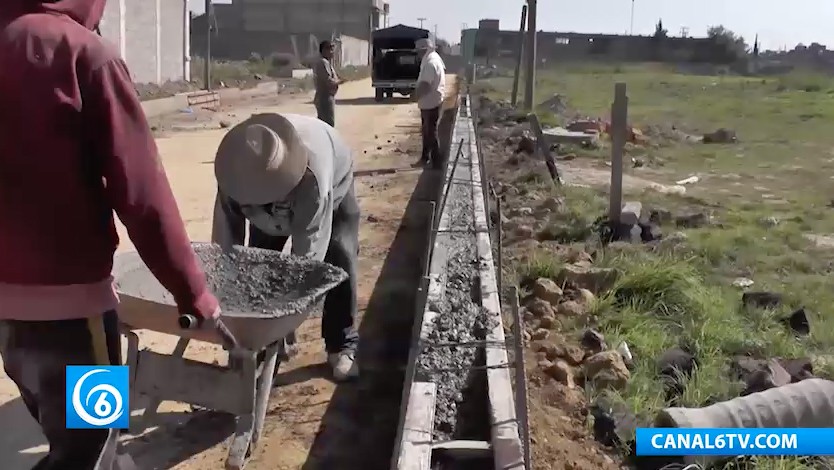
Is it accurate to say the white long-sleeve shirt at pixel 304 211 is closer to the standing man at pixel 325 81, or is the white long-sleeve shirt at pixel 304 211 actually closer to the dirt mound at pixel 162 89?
the standing man at pixel 325 81

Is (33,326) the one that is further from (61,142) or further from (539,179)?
(539,179)

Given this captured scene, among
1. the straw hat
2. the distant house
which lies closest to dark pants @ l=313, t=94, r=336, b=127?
the straw hat

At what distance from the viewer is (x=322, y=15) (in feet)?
249

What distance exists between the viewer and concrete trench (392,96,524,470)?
3.64 m

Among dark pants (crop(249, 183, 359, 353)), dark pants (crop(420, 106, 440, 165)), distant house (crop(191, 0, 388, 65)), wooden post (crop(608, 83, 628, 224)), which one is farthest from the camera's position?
distant house (crop(191, 0, 388, 65))

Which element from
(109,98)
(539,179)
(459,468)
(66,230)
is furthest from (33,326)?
(539,179)

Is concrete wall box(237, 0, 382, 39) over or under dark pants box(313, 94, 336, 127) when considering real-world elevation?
over

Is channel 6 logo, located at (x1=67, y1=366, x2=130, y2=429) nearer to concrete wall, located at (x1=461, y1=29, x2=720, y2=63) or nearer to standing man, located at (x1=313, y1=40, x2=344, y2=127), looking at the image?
standing man, located at (x1=313, y1=40, x2=344, y2=127)

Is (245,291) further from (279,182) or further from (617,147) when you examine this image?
(617,147)

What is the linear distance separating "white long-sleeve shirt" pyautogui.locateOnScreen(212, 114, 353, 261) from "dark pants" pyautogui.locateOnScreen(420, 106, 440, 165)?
8099mm

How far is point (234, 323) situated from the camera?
3.62 m

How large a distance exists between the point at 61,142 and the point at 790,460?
3259 millimetres

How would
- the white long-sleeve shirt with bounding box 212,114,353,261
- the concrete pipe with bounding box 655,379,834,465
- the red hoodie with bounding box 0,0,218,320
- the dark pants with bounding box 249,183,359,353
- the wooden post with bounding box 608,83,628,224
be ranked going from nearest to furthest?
the red hoodie with bounding box 0,0,218,320 → the concrete pipe with bounding box 655,379,834,465 → the white long-sleeve shirt with bounding box 212,114,353,261 → the dark pants with bounding box 249,183,359,353 → the wooden post with bounding box 608,83,628,224

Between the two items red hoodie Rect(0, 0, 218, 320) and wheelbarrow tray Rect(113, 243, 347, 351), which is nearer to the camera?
red hoodie Rect(0, 0, 218, 320)
